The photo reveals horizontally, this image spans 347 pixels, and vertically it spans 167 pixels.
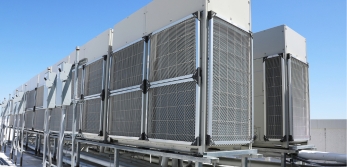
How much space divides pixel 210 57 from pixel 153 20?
139 centimetres

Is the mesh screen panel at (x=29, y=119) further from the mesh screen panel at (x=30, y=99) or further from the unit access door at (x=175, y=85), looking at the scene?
the unit access door at (x=175, y=85)

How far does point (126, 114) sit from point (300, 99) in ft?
11.6

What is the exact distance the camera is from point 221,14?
3.33 m

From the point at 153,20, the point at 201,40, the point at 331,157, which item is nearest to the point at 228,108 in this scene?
the point at 201,40

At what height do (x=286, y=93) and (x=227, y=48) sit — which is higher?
(x=227, y=48)

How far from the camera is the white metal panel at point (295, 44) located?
210 inches

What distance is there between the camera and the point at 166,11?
12.2ft

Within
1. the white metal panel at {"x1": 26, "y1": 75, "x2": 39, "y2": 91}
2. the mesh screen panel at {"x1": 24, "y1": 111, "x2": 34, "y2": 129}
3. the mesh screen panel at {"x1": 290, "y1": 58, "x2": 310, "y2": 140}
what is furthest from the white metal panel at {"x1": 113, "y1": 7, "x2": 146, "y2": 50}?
the mesh screen panel at {"x1": 24, "y1": 111, "x2": 34, "y2": 129}

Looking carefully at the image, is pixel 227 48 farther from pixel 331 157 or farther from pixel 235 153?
pixel 331 157

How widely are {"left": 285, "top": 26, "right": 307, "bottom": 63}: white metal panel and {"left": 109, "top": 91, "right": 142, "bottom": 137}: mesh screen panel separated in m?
3.19

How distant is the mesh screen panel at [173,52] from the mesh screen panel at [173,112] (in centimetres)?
19

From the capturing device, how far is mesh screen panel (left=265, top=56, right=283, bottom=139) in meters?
5.12

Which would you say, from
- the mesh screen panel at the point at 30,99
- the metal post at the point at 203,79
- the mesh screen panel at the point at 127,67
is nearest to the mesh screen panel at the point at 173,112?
the metal post at the point at 203,79

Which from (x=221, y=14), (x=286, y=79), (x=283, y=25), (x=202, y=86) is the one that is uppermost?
(x=283, y=25)
